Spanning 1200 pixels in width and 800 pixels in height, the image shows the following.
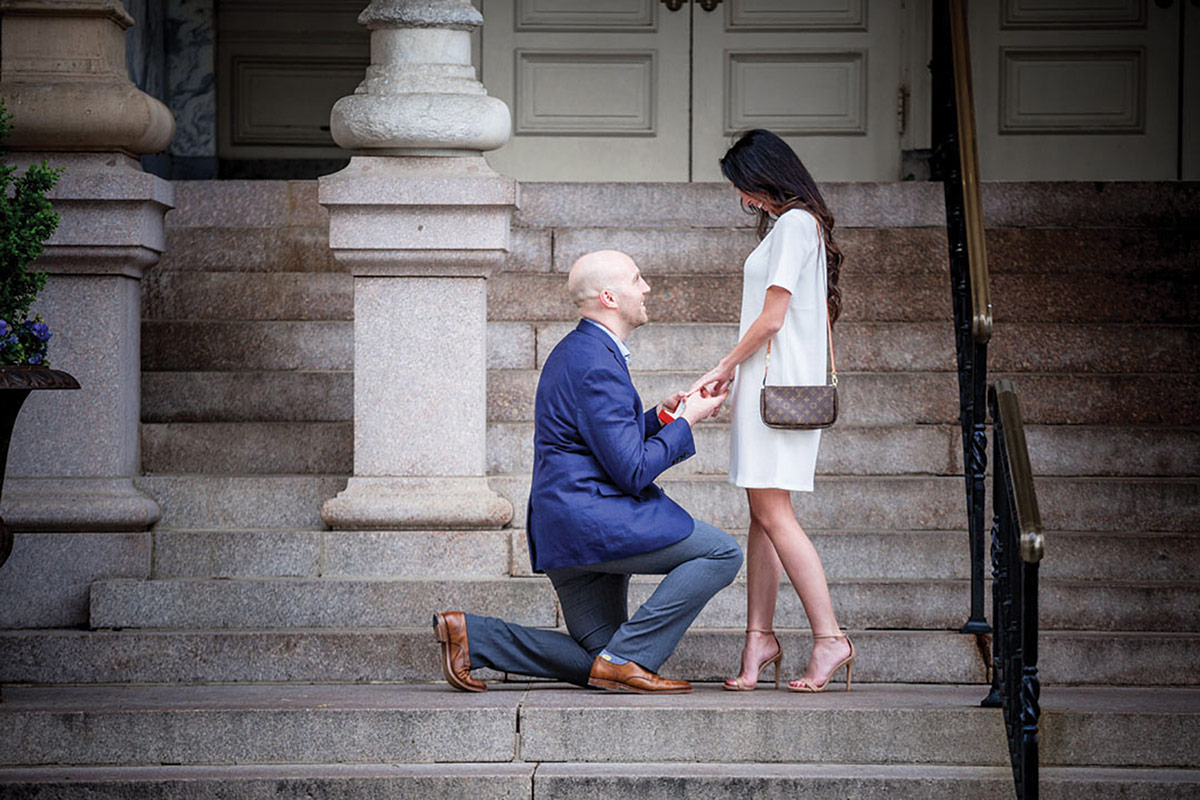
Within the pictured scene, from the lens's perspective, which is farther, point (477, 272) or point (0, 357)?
point (477, 272)

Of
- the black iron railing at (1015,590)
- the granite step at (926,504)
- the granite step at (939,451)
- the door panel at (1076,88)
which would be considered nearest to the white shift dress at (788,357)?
the black iron railing at (1015,590)

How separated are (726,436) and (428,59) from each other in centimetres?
190

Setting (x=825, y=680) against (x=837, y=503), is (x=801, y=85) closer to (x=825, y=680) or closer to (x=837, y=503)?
(x=837, y=503)

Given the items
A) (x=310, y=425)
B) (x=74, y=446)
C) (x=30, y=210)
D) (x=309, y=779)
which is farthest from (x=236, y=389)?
(x=309, y=779)

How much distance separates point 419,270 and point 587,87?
3.46 meters

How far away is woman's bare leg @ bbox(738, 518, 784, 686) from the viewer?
5.73 meters

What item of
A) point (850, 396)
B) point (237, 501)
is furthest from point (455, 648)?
point (850, 396)

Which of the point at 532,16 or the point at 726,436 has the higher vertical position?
the point at 532,16

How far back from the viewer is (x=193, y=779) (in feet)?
17.1

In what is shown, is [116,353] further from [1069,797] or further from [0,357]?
[1069,797]

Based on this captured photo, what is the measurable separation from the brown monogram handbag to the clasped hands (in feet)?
0.48

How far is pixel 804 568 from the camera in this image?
559 centimetres

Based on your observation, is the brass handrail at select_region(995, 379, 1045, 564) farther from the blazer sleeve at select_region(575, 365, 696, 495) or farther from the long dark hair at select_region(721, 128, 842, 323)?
the blazer sleeve at select_region(575, 365, 696, 495)

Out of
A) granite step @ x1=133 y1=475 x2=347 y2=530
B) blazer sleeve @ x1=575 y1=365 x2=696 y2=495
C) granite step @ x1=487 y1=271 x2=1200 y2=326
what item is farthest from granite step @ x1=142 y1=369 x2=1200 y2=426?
blazer sleeve @ x1=575 y1=365 x2=696 y2=495
